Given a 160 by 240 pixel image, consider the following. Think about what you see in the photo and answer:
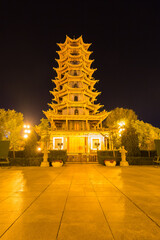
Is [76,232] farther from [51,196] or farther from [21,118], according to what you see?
[21,118]

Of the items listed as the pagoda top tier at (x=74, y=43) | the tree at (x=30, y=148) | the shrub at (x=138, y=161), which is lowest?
the shrub at (x=138, y=161)

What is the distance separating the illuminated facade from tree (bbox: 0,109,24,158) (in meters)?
10.5

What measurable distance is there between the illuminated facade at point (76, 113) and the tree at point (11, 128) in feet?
34.6

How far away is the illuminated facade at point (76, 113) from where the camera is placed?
102ft

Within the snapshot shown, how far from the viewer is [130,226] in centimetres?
278

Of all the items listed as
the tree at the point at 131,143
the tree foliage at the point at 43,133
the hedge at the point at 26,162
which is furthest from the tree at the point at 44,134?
the tree at the point at 131,143

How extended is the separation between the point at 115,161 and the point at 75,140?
685 inches

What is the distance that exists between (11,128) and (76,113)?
17.5m

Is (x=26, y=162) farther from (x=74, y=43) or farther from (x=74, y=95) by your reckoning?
(x=74, y=43)

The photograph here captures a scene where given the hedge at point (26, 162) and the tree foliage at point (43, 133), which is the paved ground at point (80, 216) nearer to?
the hedge at point (26, 162)

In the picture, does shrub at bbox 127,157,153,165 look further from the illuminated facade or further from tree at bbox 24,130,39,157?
the illuminated facade

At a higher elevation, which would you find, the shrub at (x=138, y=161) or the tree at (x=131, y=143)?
the tree at (x=131, y=143)

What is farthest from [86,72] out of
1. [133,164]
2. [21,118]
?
[133,164]

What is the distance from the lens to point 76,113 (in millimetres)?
35156
